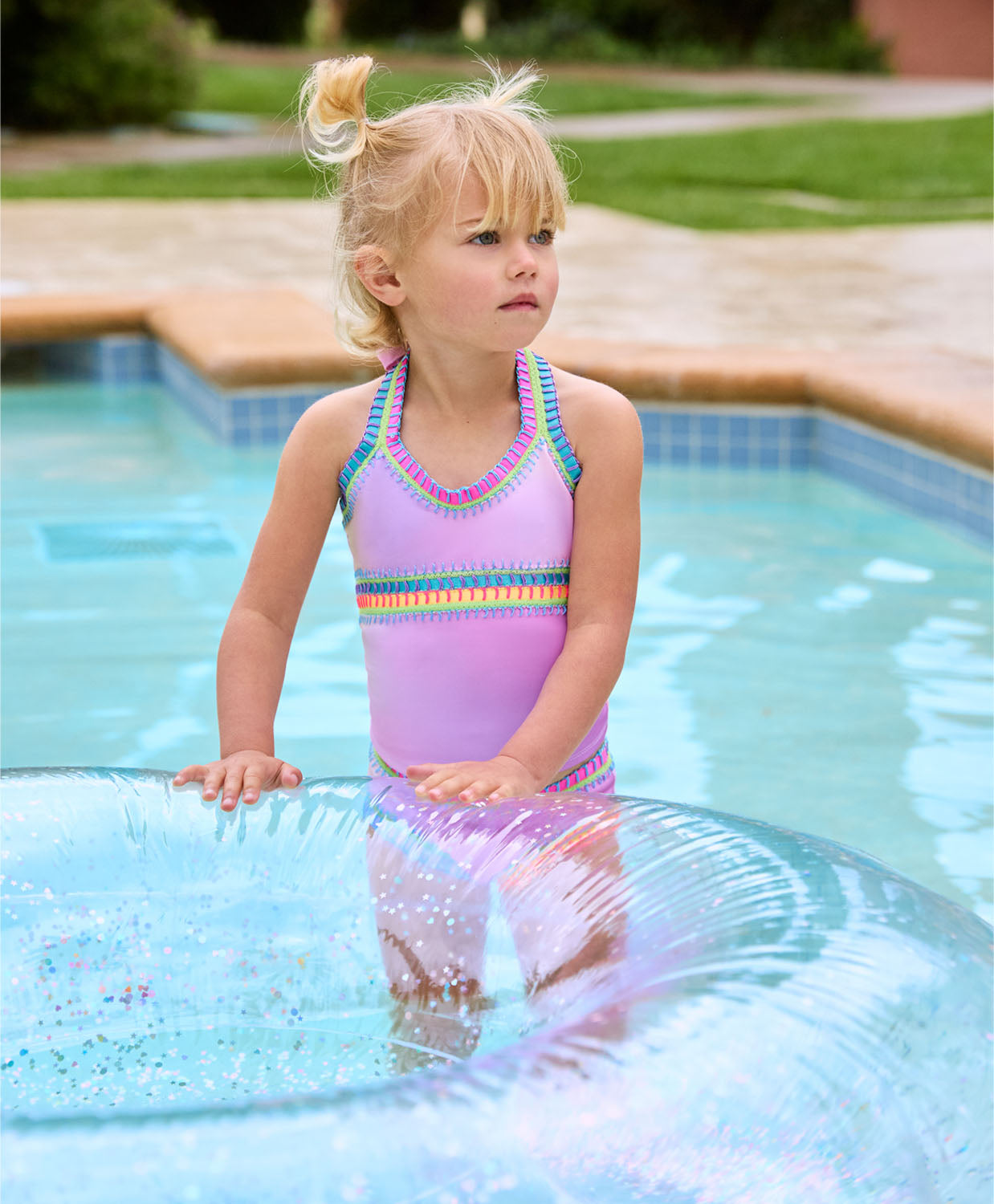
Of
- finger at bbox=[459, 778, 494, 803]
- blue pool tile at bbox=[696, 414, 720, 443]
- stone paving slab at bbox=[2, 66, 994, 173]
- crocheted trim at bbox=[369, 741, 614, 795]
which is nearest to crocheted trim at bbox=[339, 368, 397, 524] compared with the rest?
crocheted trim at bbox=[369, 741, 614, 795]

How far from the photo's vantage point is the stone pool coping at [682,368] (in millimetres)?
4719

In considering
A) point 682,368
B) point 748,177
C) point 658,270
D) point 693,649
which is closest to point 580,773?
point 693,649

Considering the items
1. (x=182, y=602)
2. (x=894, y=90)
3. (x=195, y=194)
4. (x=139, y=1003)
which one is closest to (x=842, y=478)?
(x=182, y=602)

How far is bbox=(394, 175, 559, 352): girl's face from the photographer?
1.83 m

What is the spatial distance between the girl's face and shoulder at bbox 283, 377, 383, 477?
17cm

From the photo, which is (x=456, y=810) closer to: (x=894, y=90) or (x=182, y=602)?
(x=182, y=602)

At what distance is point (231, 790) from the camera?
1807 millimetres

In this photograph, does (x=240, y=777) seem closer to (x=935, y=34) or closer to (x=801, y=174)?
(x=801, y=174)

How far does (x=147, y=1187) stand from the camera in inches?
46.1

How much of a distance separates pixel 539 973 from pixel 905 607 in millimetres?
2752

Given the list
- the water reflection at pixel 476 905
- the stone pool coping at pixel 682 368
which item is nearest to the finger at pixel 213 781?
the water reflection at pixel 476 905

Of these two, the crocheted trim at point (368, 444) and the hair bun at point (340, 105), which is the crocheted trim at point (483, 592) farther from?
the hair bun at point (340, 105)

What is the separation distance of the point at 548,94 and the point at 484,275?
61.4 feet

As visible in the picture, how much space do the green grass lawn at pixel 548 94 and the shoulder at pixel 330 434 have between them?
14689 mm
